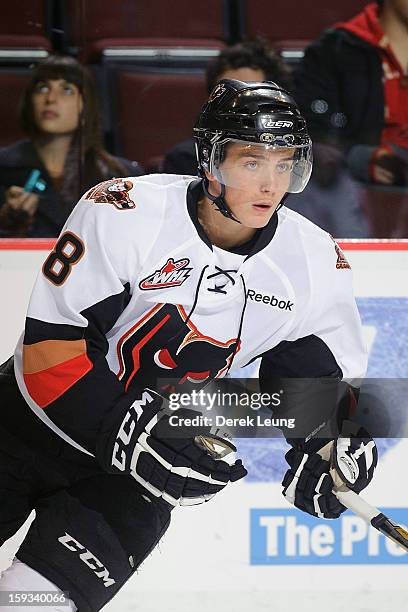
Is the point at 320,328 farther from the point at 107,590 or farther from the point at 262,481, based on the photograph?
the point at 107,590

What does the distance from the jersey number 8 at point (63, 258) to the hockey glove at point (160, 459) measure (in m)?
0.26

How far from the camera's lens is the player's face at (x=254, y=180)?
1766mm

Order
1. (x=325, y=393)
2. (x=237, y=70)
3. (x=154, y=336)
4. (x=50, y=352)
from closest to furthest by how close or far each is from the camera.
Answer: (x=50, y=352), (x=154, y=336), (x=325, y=393), (x=237, y=70)

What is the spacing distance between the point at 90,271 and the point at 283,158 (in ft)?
1.32

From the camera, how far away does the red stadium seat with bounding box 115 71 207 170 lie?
2100 millimetres

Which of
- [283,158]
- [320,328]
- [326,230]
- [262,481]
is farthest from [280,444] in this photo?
[283,158]

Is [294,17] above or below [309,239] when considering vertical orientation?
above

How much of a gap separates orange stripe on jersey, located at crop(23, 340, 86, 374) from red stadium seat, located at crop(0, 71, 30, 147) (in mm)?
553

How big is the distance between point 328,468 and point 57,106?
941mm

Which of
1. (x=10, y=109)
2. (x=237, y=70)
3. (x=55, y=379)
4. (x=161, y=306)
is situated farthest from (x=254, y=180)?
(x=10, y=109)

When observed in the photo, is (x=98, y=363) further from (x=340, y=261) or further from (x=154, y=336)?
(x=340, y=261)

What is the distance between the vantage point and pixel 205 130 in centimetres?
180

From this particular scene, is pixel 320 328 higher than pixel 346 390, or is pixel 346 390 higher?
pixel 320 328

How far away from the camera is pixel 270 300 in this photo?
6.06 ft
